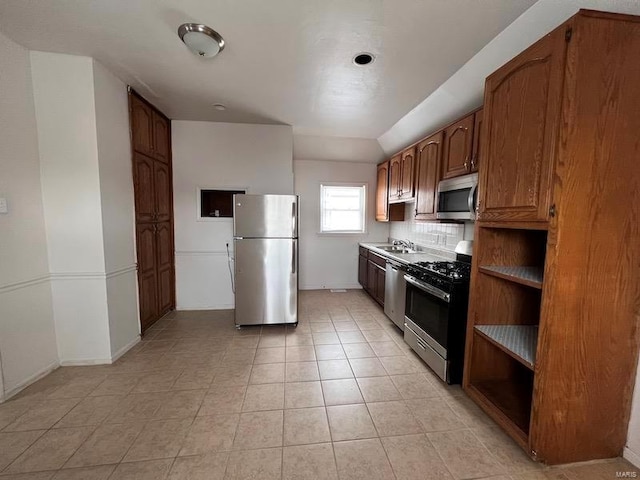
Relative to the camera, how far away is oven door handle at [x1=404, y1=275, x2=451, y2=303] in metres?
2.13

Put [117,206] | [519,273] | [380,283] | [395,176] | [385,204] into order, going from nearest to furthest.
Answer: [519,273] → [117,206] → [380,283] → [395,176] → [385,204]


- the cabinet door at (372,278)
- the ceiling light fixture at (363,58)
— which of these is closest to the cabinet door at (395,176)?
the cabinet door at (372,278)

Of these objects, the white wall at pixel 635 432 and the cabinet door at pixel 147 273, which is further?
the cabinet door at pixel 147 273

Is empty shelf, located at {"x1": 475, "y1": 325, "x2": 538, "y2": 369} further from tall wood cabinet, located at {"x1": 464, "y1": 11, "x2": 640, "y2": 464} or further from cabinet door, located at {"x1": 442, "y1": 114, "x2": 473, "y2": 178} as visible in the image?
cabinet door, located at {"x1": 442, "y1": 114, "x2": 473, "y2": 178}

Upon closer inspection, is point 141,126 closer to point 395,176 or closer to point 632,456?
point 395,176

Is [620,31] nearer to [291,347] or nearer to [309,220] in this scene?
[291,347]

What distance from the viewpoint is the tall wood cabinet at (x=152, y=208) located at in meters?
2.90

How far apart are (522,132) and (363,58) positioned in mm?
1324

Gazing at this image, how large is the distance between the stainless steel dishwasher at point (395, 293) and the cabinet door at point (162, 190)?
3.01m

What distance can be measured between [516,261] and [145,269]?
142 inches

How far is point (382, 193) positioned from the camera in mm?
4559

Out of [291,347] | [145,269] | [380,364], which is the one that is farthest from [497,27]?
[145,269]

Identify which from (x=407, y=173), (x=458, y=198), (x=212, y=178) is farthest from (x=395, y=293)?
(x=212, y=178)

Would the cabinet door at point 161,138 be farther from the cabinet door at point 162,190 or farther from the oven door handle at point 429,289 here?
the oven door handle at point 429,289
